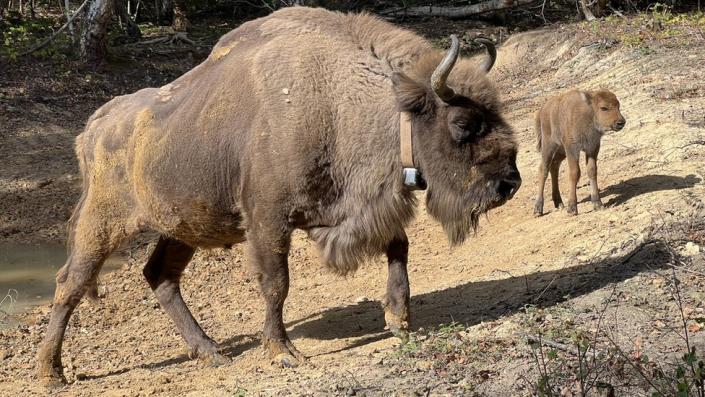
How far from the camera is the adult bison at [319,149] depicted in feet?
21.9

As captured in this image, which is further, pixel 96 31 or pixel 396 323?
pixel 96 31

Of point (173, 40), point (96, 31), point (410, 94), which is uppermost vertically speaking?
point (410, 94)

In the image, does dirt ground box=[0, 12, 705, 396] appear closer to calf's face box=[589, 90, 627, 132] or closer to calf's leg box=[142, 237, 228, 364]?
calf's leg box=[142, 237, 228, 364]

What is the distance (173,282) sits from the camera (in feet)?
27.8

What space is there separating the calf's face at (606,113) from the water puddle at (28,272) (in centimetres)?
609

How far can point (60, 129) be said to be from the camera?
17.7m

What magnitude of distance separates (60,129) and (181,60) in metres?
4.82

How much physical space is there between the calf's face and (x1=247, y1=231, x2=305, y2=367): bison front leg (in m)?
4.99

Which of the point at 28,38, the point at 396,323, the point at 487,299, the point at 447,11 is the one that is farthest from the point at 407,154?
the point at 447,11

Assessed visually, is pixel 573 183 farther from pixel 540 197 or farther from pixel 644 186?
pixel 644 186

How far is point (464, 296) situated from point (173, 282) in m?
2.60

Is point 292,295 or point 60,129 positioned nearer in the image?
point 292,295

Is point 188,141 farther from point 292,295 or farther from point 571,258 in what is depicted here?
point 571,258

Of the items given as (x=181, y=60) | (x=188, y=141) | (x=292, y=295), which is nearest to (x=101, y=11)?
(x=181, y=60)
